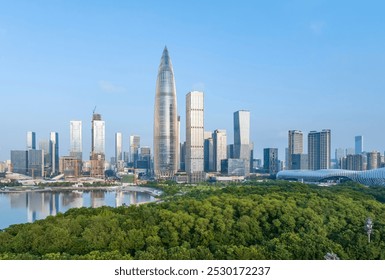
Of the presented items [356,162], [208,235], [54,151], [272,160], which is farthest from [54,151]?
[208,235]

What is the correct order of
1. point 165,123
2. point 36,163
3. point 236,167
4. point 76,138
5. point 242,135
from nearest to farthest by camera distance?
point 36,163 → point 236,167 → point 165,123 → point 242,135 → point 76,138

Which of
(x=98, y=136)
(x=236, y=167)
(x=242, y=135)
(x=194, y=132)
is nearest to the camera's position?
(x=236, y=167)

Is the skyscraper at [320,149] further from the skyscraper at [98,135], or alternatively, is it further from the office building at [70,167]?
the skyscraper at [98,135]

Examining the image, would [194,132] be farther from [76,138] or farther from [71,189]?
[76,138]

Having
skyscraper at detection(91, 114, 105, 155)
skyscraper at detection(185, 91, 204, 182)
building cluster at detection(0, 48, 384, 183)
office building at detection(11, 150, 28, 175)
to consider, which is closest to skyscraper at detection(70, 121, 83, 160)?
building cluster at detection(0, 48, 384, 183)

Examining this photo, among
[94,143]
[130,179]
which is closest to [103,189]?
[130,179]

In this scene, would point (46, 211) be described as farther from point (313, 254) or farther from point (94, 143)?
point (94, 143)

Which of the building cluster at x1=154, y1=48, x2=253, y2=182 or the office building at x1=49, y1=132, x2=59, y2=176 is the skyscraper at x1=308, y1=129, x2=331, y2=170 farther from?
the office building at x1=49, y1=132, x2=59, y2=176
